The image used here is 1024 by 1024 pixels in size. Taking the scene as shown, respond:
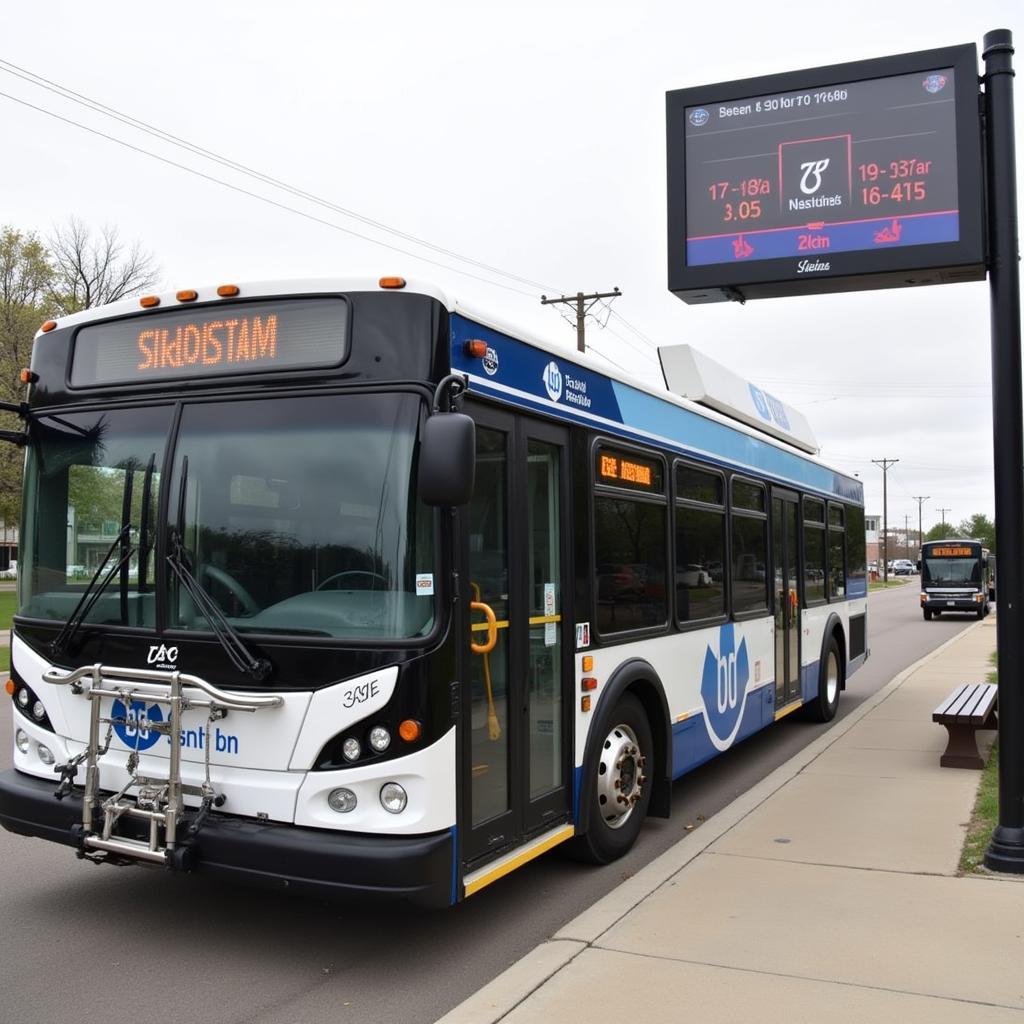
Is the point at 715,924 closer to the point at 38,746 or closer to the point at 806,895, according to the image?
the point at 806,895

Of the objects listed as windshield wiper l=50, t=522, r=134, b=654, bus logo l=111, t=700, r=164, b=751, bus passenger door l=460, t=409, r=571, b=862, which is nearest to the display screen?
bus passenger door l=460, t=409, r=571, b=862

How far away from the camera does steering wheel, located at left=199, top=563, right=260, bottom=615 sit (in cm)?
441

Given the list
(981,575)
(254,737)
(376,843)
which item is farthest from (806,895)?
(981,575)

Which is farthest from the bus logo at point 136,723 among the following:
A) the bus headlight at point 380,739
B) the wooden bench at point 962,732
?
the wooden bench at point 962,732

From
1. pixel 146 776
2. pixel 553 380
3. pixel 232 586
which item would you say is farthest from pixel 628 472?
pixel 146 776

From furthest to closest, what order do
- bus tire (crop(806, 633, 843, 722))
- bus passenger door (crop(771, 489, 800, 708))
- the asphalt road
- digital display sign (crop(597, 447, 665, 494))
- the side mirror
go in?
bus tire (crop(806, 633, 843, 722)) < bus passenger door (crop(771, 489, 800, 708)) < digital display sign (crop(597, 447, 665, 494)) < the asphalt road < the side mirror

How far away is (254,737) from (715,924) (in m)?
2.31

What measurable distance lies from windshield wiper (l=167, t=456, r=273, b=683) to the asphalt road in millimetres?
1039

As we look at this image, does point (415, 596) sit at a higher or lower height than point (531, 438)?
lower

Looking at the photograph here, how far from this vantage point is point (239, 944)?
15.5 ft

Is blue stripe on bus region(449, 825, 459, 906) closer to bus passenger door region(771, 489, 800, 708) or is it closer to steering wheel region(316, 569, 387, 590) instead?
steering wheel region(316, 569, 387, 590)

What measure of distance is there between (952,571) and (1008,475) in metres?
35.0

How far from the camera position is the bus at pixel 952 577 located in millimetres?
37219

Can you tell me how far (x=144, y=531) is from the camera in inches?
183
